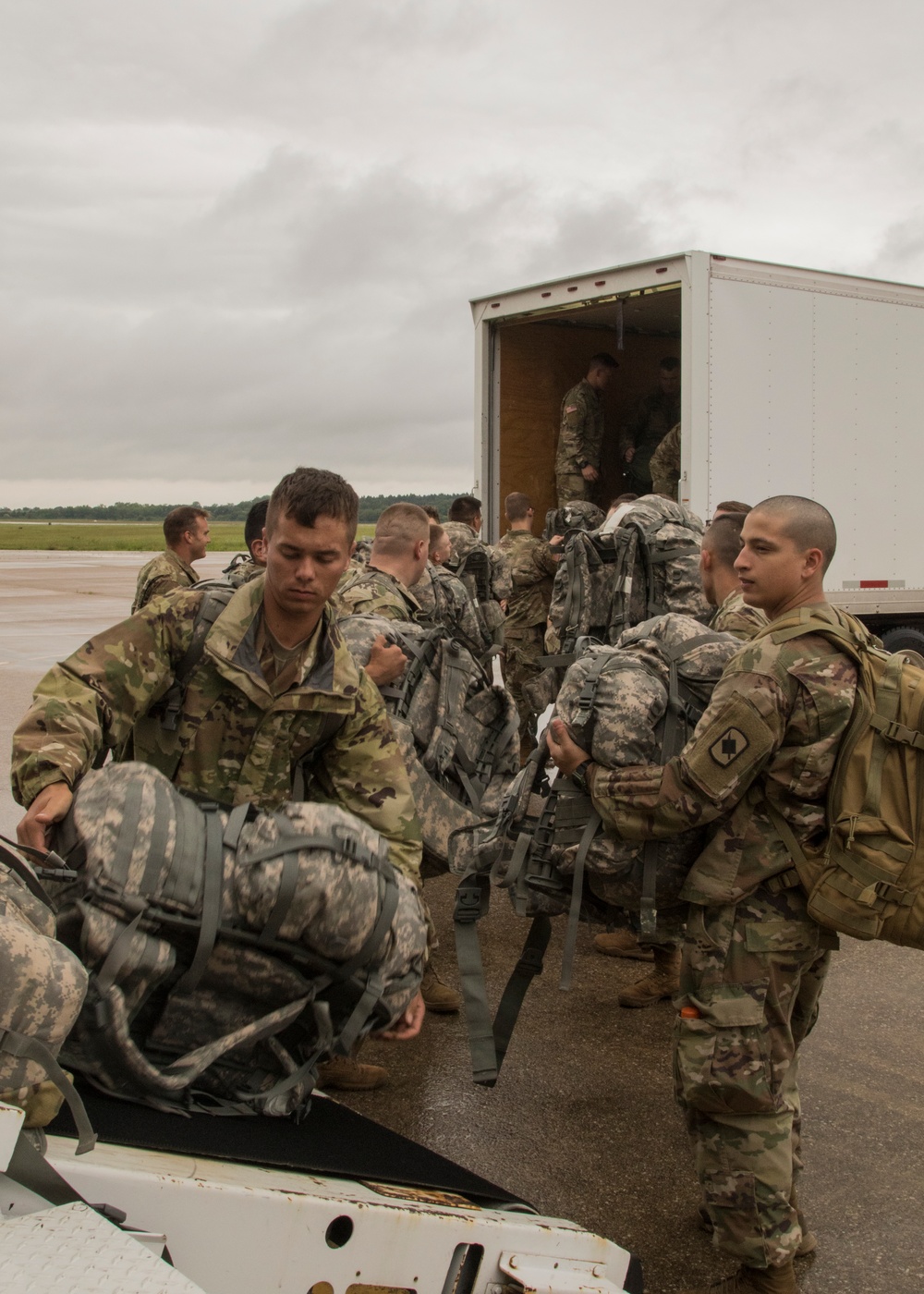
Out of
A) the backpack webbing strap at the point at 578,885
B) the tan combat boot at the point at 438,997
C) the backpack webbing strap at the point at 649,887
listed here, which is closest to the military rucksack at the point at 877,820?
the backpack webbing strap at the point at 649,887

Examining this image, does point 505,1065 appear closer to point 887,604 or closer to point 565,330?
point 887,604

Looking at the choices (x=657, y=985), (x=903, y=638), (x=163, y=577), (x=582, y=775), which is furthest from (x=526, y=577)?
(x=582, y=775)

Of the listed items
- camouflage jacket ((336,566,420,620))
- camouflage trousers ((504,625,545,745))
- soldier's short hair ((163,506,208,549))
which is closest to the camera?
camouflage jacket ((336,566,420,620))

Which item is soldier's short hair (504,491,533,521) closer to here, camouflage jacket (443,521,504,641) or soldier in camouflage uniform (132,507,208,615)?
camouflage jacket (443,521,504,641)

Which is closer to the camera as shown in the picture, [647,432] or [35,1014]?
[35,1014]

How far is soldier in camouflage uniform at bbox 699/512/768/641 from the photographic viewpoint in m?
3.85

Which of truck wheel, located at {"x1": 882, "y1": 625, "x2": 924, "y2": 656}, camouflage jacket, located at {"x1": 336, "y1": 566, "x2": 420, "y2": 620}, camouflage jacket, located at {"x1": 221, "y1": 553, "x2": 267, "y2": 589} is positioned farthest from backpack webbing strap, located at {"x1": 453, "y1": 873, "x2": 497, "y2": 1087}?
truck wheel, located at {"x1": 882, "y1": 625, "x2": 924, "y2": 656}

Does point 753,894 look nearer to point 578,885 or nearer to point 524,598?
point 578,885

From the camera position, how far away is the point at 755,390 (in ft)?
25.8

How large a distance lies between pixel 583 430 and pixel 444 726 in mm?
5715

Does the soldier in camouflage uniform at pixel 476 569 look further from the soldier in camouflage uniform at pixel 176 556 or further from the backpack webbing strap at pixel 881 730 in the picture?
the backpack webbing strap at pixel 881 730

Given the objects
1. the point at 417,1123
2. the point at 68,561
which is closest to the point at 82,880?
the point at 417,1123

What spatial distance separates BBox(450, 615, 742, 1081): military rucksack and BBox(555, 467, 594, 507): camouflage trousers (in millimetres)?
6551

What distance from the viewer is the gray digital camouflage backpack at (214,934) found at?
6.18 ft
